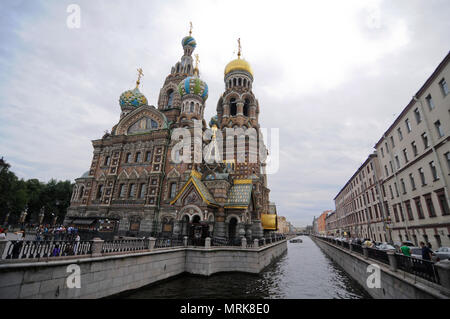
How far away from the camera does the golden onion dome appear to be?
34331 millimetres

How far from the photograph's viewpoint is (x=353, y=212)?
1698 inches

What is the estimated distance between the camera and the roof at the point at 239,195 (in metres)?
19.1

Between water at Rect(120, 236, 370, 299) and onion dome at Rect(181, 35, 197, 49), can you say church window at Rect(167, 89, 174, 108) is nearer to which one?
onion dome at Rect(181, 35, 197, 49)

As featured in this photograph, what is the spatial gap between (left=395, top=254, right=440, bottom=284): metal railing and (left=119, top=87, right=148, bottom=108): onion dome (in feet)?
109

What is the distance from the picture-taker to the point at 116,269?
9.34m

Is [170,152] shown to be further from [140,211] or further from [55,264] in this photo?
[55,264]

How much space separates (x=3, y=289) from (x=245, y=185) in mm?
17315

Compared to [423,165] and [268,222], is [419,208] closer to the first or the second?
[423,165]

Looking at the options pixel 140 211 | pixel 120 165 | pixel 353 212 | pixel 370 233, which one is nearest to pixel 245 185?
pixel 140 211

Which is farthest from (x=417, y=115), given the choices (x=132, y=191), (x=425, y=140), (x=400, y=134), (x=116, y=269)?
(x=132, y=191)

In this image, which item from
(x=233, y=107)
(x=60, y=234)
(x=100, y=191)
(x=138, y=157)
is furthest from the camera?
(x=233, y=107)

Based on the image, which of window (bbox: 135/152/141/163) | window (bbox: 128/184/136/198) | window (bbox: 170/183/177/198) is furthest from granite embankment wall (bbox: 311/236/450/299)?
window (bbox: 135/152/141/163)

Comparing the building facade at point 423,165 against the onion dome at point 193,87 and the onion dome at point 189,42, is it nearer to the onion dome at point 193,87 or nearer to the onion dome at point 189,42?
the onion dome at point 193,87

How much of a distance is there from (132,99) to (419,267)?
114 ft
